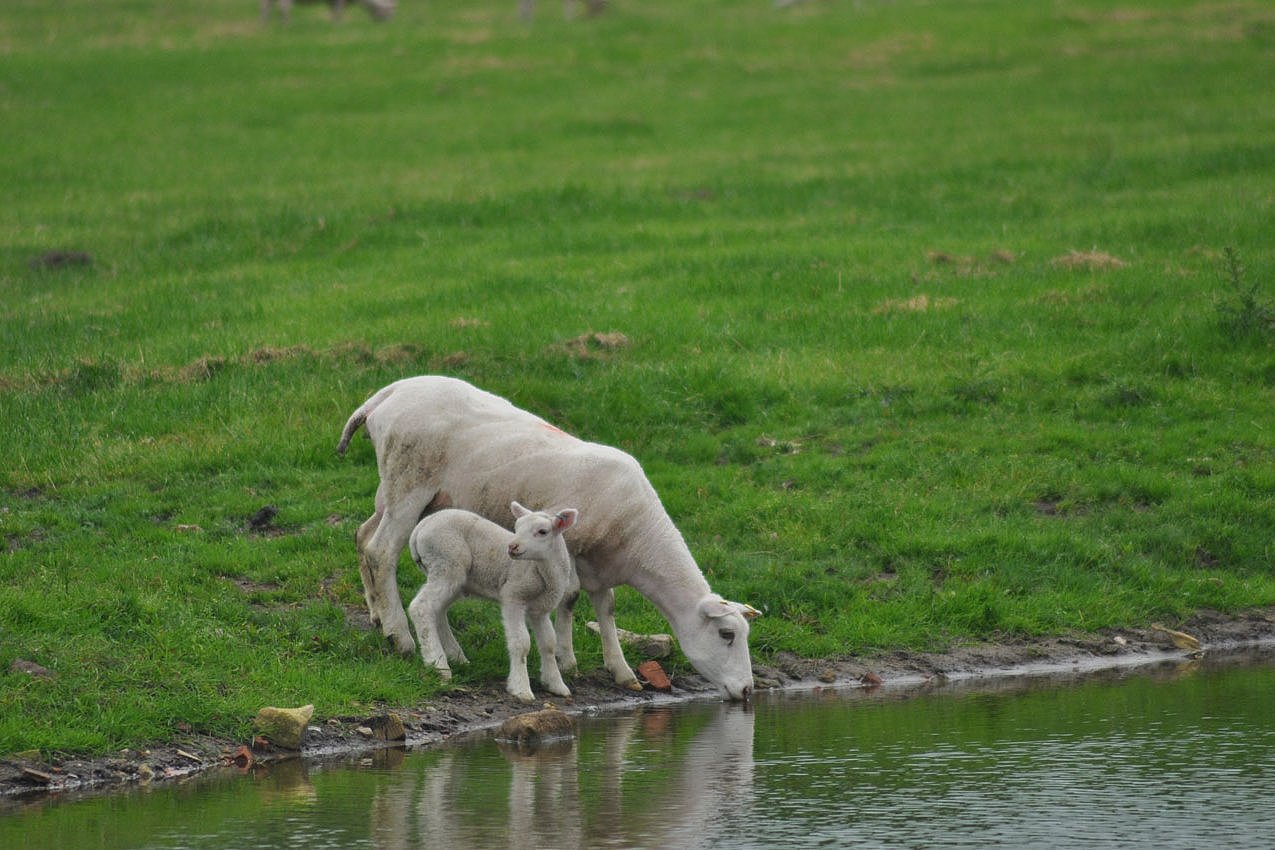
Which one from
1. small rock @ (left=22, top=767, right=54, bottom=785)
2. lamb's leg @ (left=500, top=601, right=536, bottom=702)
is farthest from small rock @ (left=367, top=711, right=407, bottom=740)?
small rock @ (left=22, top=767, right=54, bottom=785)

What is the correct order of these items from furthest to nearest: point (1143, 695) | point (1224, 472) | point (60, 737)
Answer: point (1224, 472)
point (1143, 695)
point (60, 737)

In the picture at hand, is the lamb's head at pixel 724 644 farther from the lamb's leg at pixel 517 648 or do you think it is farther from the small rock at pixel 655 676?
the lamb's leg at pixel 517 648

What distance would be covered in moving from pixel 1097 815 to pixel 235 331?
13251 millimetres

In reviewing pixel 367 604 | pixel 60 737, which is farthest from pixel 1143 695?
pixel 60 737

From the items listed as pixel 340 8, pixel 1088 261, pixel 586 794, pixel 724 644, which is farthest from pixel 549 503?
pixel 340 8

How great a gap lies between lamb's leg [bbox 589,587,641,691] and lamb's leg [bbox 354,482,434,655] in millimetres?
1352

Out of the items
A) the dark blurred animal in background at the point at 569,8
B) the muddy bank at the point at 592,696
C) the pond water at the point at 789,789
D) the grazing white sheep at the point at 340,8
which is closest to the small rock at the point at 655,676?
the muddy bank at the point at 592,696

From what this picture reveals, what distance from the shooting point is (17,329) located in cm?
1998

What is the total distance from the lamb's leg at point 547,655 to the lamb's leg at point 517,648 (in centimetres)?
12

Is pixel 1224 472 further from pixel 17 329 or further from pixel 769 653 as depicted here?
pixel 17 329

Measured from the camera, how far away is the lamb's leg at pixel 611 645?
12.3m

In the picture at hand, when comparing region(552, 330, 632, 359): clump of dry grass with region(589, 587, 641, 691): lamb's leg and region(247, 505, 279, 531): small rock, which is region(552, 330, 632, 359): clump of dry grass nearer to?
region(247, 505, 279, 531): small rock

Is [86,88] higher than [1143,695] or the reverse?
higher

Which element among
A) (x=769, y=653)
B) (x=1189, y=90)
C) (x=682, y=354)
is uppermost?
(x=1189, y=90)
